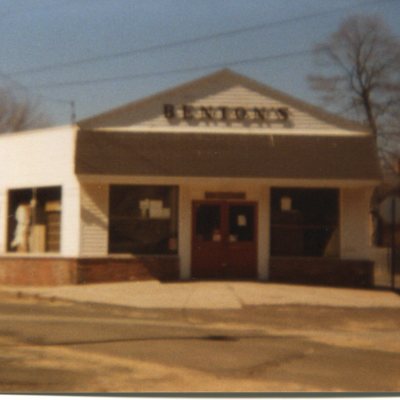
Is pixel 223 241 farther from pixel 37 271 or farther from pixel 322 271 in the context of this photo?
pixel 37 271

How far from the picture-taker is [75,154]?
22.2 metres

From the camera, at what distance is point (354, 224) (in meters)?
23.1

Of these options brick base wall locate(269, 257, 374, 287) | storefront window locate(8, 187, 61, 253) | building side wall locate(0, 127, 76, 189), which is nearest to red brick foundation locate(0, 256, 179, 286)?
storefront window locate(8, 187, 61, 253)

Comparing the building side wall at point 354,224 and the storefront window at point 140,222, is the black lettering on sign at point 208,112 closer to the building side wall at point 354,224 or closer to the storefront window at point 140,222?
the storefront window at point 140,222

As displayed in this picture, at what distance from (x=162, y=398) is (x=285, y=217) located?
49.1ft

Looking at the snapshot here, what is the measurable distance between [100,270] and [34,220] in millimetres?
3103

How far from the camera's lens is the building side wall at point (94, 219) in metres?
22.6

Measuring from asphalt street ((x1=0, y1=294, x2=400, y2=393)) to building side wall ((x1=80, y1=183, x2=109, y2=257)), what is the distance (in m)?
4.47

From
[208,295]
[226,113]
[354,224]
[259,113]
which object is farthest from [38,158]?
[354,224]

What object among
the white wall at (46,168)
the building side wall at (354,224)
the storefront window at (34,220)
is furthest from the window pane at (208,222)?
the storefront window at (34,220)

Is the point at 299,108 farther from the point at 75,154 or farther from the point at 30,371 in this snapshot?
the point at 30,371

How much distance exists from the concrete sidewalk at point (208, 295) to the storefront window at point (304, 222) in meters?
1.52

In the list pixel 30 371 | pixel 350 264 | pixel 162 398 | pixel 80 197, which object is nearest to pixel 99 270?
pixel 80 197

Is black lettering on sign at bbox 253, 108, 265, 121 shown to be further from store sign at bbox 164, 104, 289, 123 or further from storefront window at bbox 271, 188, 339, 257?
storefront window at bbox 271, 188, 339, 257
